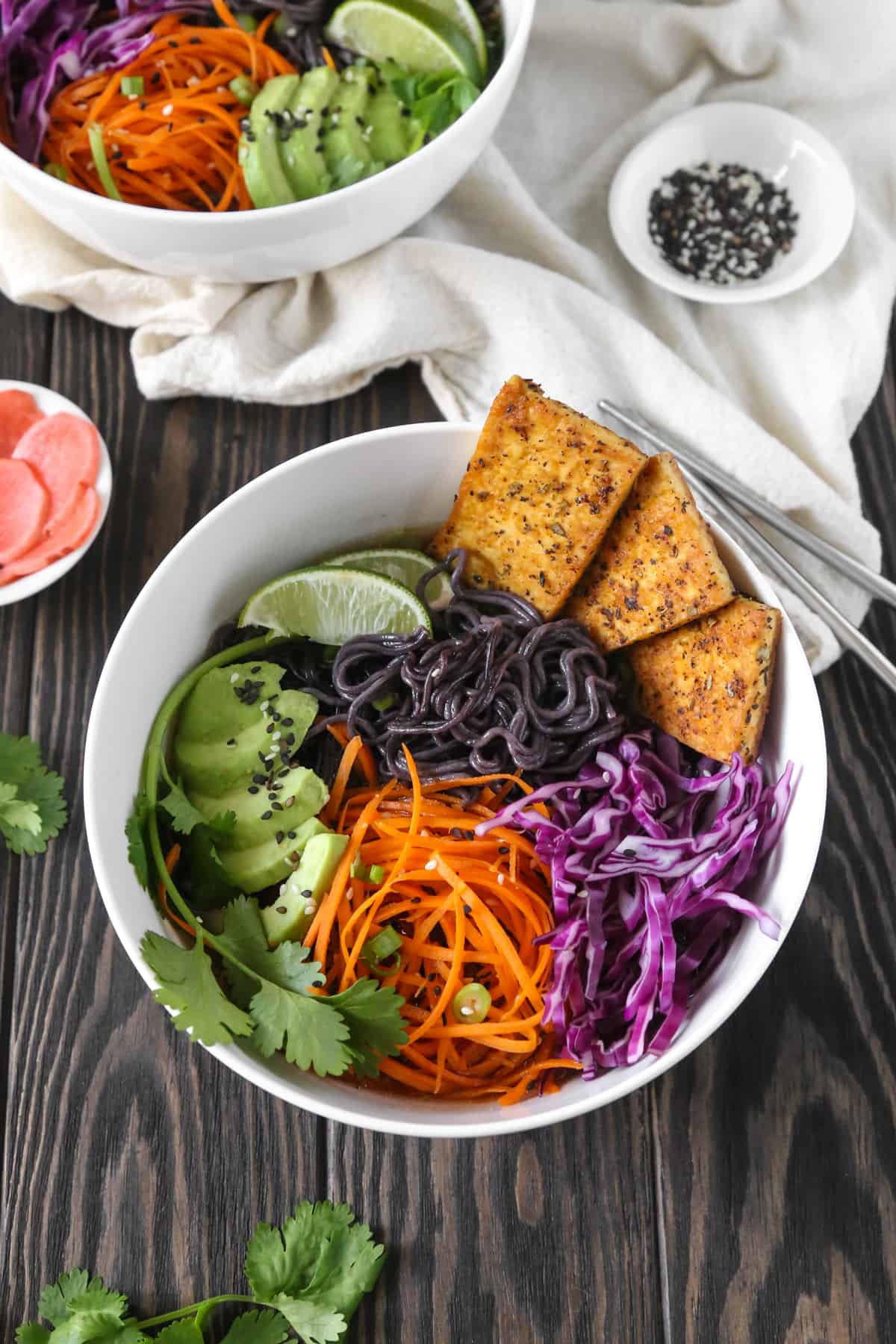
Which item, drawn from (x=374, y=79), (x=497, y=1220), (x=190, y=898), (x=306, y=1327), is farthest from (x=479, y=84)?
(x=306, y=1327)

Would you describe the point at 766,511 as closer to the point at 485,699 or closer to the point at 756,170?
the point at 485,699

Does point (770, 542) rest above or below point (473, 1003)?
above

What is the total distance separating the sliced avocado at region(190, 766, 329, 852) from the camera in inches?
83.7

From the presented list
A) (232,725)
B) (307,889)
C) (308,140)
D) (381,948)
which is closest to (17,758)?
(232,725)

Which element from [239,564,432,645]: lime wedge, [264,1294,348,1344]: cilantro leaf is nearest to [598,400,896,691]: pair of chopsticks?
[239,564,432,645]: lime wedge

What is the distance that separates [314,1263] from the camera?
7.39ft

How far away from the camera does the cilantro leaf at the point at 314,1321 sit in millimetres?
2166

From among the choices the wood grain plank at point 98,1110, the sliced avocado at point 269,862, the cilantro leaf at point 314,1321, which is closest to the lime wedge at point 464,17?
the wood grain plank at point 98,1110

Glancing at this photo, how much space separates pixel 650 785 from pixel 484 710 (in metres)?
0.32

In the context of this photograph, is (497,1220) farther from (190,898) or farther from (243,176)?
(243,176)

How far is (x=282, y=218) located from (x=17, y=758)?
1163 mm

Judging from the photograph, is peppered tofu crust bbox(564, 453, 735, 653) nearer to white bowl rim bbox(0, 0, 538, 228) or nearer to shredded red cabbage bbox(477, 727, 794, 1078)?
shredded red cabbage bbox(477, 727, 794, 1078)

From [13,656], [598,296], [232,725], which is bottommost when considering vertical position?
[13,656]

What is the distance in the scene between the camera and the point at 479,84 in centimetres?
260
